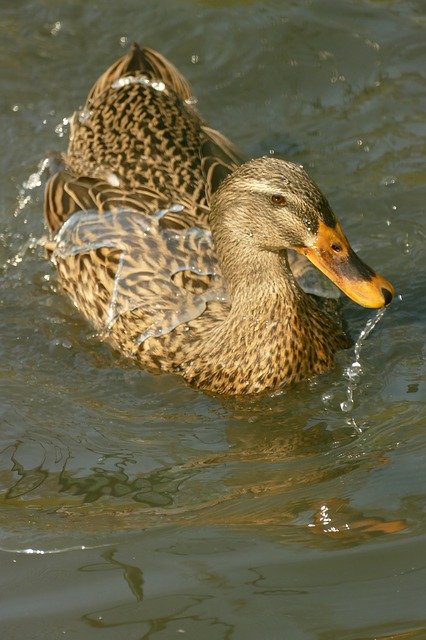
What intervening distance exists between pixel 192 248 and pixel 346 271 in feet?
4.07

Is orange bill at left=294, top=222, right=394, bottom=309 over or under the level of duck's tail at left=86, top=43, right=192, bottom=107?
under

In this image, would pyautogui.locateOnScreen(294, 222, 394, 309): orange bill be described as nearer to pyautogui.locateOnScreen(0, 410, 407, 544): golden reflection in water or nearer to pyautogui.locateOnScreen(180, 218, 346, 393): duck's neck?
pyautogui.locateOnScreen(180, 218, 346, 393): duck's neck

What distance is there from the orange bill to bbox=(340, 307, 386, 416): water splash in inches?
20.4

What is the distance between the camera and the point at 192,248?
688 cm

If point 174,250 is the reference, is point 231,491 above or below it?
below

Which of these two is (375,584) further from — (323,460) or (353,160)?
(353,160)

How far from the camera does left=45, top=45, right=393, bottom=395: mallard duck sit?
5.99 metres

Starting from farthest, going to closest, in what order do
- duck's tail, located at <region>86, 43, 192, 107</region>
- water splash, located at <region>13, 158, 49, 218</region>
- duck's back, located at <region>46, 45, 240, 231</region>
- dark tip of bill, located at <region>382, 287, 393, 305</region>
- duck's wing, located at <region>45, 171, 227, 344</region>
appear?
1. water splash, located at <region>13, 158, 49, 218</region>
2. duck's tail, located at <region>86, 43, 192, 107</region>
3. duck's back, located at <region>46, 45, 240, 231</region>
4. duck's wing, located at <region>45, 171, 227, 344</region>
5. dark tip of bill, located at <region>382, 287, 393, 305</region>

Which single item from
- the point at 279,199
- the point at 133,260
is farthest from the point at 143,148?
the point at 279,199

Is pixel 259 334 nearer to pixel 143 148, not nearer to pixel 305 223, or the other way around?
pixel 305 223

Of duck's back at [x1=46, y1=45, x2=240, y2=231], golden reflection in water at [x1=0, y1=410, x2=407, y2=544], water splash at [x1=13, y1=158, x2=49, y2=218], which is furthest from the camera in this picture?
water splash at [x1=13, y1=158, x2=49, y2=218]

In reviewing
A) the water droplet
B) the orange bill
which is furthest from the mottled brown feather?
the water droplet

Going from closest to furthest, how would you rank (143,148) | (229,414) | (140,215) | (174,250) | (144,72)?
(229,414) < (174,250) < (140,215) < (143,148) < (144,72)

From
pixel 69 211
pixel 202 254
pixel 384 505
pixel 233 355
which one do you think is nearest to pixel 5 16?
pixel 69 211
